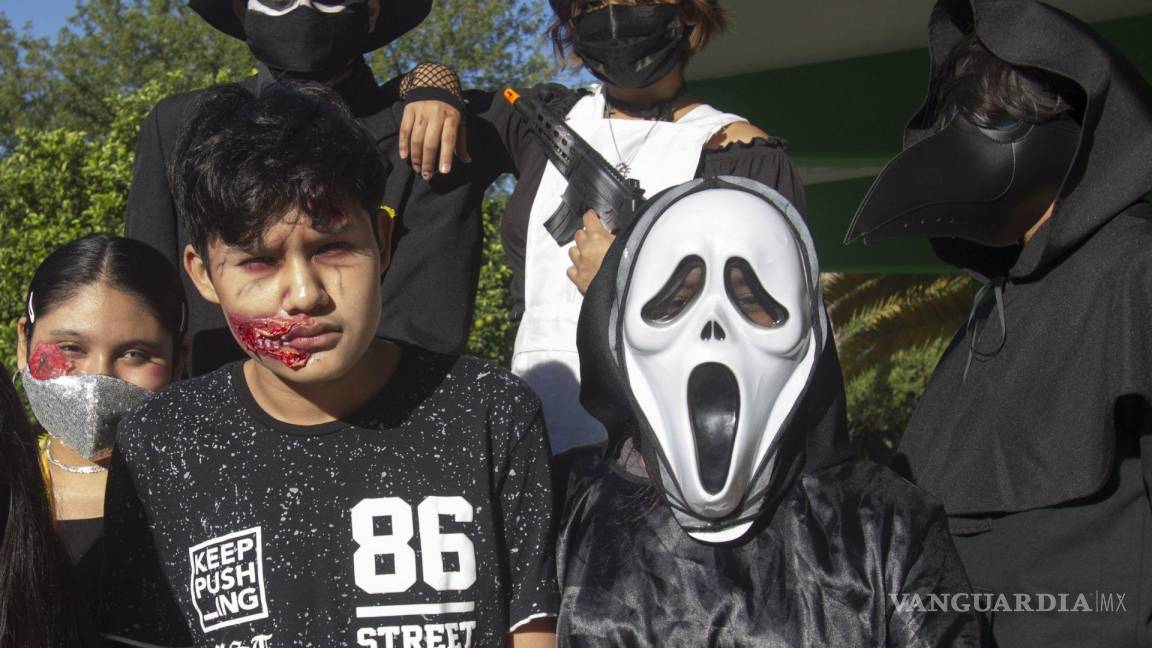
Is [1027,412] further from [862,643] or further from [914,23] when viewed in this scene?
[914,23]

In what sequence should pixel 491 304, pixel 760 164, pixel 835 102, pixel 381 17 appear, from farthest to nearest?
pixel 491 304, pixel 835 102, pixel 381 17, pixel 760 164

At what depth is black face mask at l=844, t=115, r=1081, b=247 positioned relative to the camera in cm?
265

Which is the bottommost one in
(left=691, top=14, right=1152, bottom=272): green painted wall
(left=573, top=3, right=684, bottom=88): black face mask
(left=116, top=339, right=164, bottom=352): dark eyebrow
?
(left=116, top=339, right=164, bottom=352): dark eyebrow

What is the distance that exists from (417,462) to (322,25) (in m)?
1.35

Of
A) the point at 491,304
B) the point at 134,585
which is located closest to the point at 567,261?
the point at 134,585

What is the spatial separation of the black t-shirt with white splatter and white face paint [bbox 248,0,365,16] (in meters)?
1.18

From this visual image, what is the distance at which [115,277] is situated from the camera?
3.02m

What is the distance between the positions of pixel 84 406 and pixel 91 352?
0.54ft

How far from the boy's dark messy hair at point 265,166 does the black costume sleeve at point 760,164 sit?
3.15ft

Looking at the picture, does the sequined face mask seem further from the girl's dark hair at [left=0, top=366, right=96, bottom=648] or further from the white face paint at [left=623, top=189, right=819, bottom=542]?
the white face paint at [left=623, top=189, right=819, bottom=542]

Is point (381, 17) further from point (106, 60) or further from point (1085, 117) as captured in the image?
point (106, 60)

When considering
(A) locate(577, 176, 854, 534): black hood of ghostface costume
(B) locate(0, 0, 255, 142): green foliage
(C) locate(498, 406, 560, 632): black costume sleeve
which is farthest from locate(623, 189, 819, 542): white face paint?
(B) locate(0, 0, 255, 142): green foliage

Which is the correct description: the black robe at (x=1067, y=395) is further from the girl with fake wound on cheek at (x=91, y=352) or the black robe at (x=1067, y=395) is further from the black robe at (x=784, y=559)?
the girl with fake wound on cheek at (x=91, y=352)

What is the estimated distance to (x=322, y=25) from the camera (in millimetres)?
3166
